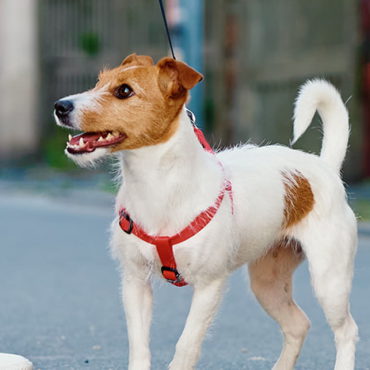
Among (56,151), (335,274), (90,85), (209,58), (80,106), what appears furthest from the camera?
(90,85)

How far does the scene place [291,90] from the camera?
63.3 feet

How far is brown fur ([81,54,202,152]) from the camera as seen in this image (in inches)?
213

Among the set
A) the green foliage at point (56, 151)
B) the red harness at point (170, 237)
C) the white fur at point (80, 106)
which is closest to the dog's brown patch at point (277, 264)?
the red harness at point (170, 237)

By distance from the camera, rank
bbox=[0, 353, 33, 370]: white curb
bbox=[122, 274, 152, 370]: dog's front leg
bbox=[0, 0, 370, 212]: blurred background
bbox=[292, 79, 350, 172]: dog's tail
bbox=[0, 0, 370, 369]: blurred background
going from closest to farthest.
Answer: bbox=[122, 274, 152, 370]: dog's front leg
bbox=[0, 353, 33, 370]: white curb
bbox=[292, 79, 350, 172]: dog's tail
bbox=[0, 0, 370, 369]: blurred background
bbox=[0, 0, 370, 212]: blurred background

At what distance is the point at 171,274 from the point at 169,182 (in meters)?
0.44

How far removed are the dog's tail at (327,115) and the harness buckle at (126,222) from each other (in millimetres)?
1317

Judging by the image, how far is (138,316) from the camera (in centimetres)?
566

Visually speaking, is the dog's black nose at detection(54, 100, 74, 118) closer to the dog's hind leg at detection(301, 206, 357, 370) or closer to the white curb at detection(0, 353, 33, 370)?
the white curb at detection(0, 353, 33, 370)

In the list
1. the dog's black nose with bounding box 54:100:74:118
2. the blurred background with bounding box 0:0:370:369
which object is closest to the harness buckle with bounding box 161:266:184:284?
the dog's black nose with bounding box 54:100:74:118

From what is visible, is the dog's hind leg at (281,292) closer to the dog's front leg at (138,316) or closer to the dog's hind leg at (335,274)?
the dog's hind leg at (335,274)

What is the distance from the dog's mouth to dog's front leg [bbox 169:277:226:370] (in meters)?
0.81

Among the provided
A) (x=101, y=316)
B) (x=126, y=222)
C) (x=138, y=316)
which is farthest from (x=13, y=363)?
(x=101, y=316)

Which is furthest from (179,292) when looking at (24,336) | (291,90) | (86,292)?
(291,90)

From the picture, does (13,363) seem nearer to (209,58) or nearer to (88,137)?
(88,137)
